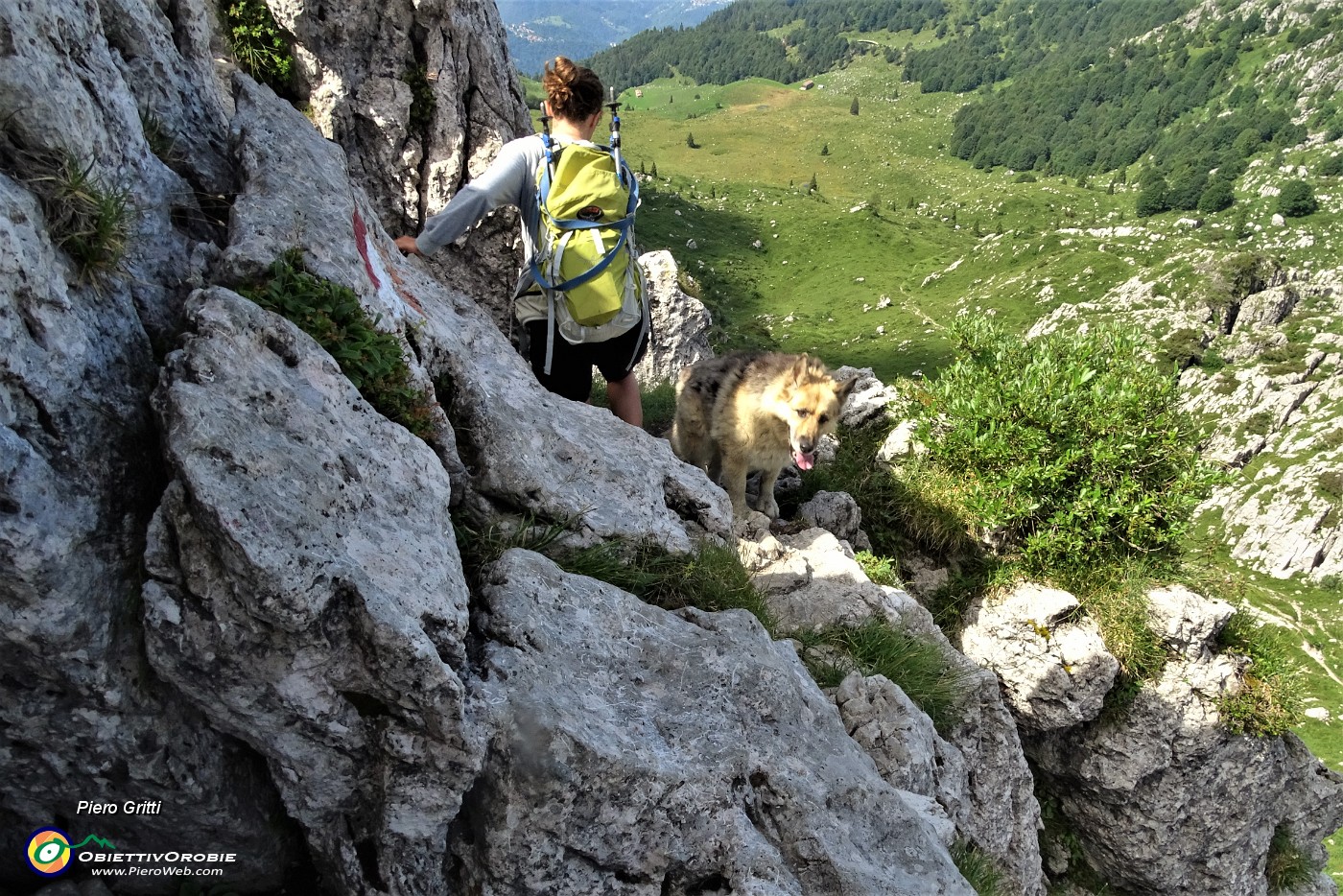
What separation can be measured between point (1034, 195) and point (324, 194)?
184 meters

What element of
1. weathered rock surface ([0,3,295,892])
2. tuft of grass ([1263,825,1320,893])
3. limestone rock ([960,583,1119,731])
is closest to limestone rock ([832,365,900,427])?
limestone rock ([960,583,1119,731])

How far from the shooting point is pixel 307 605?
138 inches

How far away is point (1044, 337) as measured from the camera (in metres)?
12.5

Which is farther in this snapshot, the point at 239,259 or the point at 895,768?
the point at 895,768

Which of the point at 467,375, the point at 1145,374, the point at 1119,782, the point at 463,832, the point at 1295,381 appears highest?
the point at 467,375

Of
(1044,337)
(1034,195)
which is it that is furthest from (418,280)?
(1034,195)

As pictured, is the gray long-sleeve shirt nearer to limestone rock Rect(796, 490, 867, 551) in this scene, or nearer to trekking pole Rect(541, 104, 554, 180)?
trekking pole Rect(541, 104, 554, 180)

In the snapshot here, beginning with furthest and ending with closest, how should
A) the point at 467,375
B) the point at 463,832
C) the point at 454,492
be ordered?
1. the point at 467,375
2. the point at 454,492
3. the point at 463,832

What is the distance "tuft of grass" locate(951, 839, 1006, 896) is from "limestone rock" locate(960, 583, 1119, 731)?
3.63 metres

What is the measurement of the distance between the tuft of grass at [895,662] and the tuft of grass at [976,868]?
52.3 inches

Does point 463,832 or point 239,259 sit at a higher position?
point 239,259

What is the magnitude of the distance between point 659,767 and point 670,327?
54.0 feet

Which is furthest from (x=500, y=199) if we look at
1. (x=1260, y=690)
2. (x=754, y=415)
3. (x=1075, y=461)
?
(x=1260, y=690)

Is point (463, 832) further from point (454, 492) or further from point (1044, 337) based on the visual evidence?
point (1044, 337)
